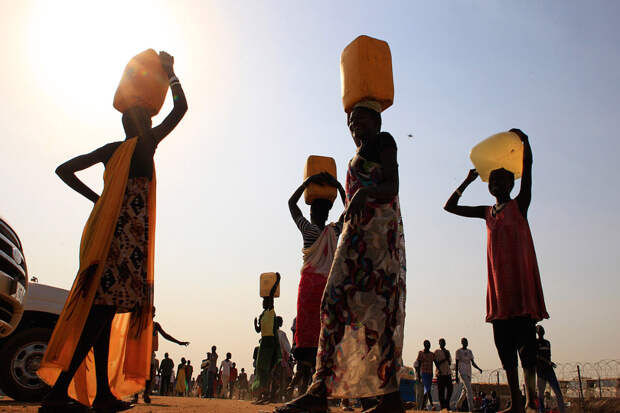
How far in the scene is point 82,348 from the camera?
3.34 metres

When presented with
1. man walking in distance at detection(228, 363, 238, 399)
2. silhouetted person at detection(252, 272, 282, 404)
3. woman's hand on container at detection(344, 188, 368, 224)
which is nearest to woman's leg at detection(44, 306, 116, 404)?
woman's hand on container at detection(344, 188, 368, 224)

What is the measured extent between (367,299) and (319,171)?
3827 millimetres

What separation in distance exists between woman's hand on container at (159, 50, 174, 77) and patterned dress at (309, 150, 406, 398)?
1760 millimetres

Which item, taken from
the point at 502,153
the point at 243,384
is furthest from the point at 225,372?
the point at 502,153

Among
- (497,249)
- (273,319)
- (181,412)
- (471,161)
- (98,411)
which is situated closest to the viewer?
(98,411)

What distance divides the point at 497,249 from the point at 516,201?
0.50 metres

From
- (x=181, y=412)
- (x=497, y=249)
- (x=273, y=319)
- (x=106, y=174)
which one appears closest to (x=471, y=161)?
(x=497, y=249)

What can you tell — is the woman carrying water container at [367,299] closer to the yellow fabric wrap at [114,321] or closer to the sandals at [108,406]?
the sandals at [108,406]

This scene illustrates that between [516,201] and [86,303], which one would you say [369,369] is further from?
[516,201]

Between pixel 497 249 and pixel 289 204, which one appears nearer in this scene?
pixel 497 249

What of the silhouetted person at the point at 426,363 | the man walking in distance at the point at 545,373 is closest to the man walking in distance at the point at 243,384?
the silhouetted person at the point at 426,363

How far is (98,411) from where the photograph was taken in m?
3.49

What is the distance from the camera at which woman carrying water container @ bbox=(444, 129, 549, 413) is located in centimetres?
438

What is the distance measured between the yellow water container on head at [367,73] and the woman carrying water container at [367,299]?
0.37m
